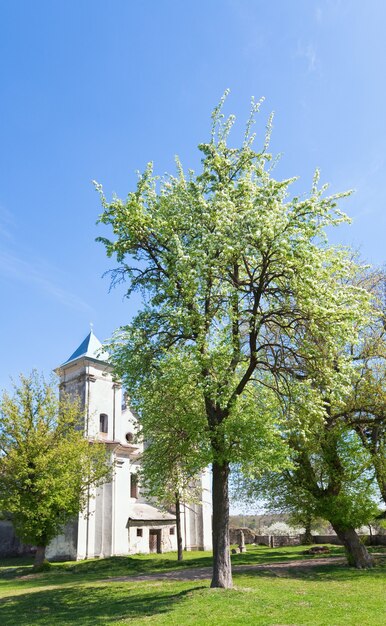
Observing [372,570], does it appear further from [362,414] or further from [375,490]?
[362,414]

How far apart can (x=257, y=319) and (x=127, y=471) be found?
29.6 m

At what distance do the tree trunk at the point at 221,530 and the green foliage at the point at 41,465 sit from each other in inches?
637

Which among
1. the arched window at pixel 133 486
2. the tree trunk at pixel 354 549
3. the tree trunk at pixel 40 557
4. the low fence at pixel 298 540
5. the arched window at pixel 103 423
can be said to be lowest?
the low fence at pixel 298 540

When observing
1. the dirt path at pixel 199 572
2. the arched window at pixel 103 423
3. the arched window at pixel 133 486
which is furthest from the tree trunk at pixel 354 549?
the arched window at pixel 133 486

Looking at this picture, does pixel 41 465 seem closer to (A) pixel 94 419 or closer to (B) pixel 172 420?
(A) pixel 94 419

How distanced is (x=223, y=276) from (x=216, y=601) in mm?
9778

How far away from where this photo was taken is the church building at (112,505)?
36.3 m

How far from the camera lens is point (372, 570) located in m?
20.8

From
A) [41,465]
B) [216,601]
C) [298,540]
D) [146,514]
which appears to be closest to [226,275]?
[216,601]

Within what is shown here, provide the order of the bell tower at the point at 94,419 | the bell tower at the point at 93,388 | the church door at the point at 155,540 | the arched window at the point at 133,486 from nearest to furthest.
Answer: the bell tower at the point at 94,419, the bell tower at the point at 93,388, the church door at the point at 155,540, the arched window at the point at 133,486

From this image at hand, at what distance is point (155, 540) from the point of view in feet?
140

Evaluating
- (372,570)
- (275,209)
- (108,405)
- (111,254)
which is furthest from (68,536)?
(275,209)

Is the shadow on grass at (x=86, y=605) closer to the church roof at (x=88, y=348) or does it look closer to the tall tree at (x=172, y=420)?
the tall tree at (x=172, y=420)

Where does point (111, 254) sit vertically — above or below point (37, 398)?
above
